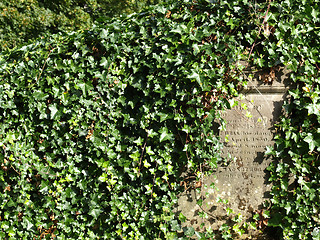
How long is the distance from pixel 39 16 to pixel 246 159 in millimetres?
8395

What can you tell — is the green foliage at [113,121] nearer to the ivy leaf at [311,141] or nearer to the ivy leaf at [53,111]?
the ivy leaf at [53,111]

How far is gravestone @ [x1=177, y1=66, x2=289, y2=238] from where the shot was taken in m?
3.02

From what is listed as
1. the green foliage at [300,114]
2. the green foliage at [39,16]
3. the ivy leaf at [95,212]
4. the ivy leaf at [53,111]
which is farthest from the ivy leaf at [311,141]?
the green foliage at [39,16]

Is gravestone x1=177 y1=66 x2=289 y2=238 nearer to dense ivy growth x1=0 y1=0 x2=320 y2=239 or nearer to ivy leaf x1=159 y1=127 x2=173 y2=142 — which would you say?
dense ivy growth x1=0 y1=0 x2=320 y2=239

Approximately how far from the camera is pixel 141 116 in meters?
2.96

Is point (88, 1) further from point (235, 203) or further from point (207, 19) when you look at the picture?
point (235, 203)

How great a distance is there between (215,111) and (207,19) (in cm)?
87

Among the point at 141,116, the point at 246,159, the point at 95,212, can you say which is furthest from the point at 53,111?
the point at 246,159

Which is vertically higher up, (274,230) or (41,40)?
(41,40)

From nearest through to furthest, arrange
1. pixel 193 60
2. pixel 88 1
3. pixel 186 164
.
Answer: pixel 193 60, pixel 186 164, pixel 88 1

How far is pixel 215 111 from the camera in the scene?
9.52 ft

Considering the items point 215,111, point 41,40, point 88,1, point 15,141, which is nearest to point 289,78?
point 215,111

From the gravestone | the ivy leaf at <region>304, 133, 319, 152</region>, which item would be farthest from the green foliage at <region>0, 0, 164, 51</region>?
the ivy leaf at <region>304, 133, 319, 152</region>

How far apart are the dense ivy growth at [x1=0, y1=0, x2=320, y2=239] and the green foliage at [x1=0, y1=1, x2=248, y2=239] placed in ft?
0.03
